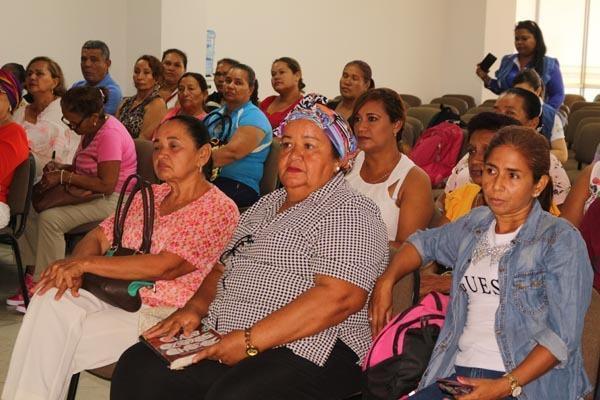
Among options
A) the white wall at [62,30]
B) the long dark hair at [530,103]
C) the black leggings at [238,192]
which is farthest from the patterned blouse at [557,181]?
the white wall at [62,30]

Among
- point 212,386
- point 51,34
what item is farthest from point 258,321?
point 51,34

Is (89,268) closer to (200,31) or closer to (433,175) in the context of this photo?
(433,175)

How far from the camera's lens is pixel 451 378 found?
221cm

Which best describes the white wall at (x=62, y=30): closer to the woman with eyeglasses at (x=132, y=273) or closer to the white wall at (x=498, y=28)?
the woman with eyeglasses at (x=132, y=273)

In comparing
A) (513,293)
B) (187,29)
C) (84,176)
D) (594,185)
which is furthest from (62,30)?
(513,293)

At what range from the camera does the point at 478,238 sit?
2309mm

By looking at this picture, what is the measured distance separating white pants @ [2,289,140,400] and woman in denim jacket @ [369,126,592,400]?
0.93 m

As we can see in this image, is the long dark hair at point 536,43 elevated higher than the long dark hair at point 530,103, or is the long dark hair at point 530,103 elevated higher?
the long dark hair at point 536,43

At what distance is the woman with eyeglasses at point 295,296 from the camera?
231 centimetres

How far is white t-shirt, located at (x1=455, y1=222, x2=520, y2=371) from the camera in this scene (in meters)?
2.18

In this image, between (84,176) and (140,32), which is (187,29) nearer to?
(140,32)

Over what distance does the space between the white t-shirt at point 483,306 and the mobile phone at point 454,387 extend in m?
0.17

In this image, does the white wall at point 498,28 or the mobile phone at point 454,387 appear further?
the white wall at point 498,28

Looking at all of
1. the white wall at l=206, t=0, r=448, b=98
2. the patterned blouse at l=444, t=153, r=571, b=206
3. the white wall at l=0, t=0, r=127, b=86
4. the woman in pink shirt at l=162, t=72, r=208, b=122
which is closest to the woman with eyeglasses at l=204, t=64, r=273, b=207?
Result: the woman in pink shirt at l=162, t=72, r=208, b=122
